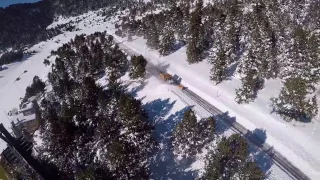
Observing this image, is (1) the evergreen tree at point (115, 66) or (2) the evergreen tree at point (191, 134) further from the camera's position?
(1) the evergreen tree at point (115, 66)

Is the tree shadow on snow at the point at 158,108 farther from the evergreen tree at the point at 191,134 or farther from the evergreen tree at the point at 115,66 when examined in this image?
the evergreen tree at the point at 115,66

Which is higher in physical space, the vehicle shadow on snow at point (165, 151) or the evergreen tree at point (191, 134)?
the evergreen tree at point (191, 134)

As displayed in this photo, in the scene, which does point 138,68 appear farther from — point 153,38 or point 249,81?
point 249,81

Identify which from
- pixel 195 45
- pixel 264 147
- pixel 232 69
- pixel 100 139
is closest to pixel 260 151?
pixel 264 147

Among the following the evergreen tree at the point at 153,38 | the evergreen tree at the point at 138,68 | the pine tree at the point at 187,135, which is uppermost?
the evergreen tree at the point at 153,38

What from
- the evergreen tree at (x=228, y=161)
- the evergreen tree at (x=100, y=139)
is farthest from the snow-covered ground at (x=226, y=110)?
the evergreen tree at (x=228, y=161)

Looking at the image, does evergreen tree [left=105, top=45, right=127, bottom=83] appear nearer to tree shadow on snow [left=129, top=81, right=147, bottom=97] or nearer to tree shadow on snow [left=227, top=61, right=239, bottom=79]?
tree shadow on snow [left=129, top=81, right=147, bottom=97]

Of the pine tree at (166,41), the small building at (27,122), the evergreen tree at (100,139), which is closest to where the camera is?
the evergreen tree at (100,139)

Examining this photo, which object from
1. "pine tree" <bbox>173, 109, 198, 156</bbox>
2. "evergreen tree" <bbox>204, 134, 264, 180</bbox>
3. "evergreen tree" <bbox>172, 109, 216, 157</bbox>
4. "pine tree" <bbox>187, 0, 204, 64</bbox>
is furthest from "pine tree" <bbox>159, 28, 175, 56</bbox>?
"evergreen tree" <bbox>204, 134, 264, 180</bbox>
